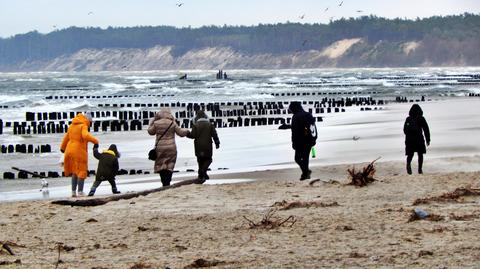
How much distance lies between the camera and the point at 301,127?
1580cm

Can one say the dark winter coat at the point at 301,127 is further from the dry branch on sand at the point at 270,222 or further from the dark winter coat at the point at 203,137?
the dry branch on sand at the point at 270,222

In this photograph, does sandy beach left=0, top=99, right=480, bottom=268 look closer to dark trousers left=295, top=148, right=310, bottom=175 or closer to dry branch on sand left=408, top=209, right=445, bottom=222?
dry branch on sand left=408, top=209, right=445, bottom=222

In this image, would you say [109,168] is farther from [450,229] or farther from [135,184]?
[450,229]

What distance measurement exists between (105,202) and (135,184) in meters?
4.28

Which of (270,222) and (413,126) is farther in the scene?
(413,126)

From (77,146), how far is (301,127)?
11.9ft

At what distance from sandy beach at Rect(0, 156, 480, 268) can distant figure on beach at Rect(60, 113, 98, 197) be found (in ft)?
3.83

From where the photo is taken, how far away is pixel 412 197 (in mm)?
13000

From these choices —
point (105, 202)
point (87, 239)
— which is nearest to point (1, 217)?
point (105, 202)

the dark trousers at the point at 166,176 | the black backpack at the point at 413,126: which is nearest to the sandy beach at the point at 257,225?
the dark trousers at the point at 166,176

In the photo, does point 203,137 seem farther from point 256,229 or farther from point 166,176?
point 256,229

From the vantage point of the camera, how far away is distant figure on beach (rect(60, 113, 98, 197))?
576 inches

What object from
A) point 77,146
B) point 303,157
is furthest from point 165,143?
point 303,157

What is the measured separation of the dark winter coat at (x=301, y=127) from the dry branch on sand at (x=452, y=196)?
11.2 feet
